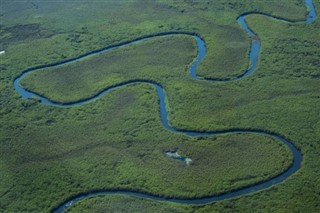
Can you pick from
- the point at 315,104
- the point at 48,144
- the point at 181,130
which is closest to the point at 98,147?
the point at 48,144

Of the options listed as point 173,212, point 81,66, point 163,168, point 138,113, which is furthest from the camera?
point 81,66

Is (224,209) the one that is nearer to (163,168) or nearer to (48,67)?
(163,168)

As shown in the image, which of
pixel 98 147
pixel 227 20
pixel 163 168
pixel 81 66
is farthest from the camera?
pixel 227 20

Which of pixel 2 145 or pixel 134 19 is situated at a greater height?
pixel 134 19

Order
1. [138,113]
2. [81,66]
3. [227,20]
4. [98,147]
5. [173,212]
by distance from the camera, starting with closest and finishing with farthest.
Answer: [173,212] < [98,147] < [138,113] < [81,66] < [227,20]

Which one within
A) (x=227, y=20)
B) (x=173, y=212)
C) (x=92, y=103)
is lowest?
(x=173, y=212)

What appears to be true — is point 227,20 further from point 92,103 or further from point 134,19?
point 92,103

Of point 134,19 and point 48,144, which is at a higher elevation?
point 134,19

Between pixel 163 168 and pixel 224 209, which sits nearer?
pixel 224 209

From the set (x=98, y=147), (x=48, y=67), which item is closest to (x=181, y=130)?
(x=98, y=147)
